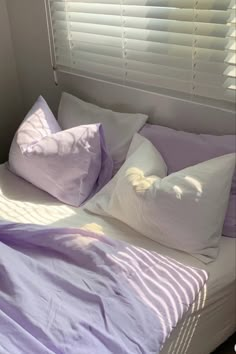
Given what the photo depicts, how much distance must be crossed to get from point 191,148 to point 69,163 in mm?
516

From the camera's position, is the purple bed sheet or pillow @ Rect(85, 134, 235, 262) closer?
the purple bed sheet

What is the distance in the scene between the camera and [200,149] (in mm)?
1713

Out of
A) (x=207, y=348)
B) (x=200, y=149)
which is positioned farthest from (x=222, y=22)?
(x=207, y=348)

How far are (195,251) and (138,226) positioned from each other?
0.71 feet

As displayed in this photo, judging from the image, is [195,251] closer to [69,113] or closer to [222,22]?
[222,22]

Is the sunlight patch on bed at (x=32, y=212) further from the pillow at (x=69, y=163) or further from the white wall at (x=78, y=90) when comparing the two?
the white wall at (x=78, y=90)

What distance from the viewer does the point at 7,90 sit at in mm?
2662

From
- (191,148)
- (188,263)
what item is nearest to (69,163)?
(191,148)

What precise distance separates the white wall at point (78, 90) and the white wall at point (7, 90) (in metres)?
0.04

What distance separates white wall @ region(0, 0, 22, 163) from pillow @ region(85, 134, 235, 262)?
50.6 inches

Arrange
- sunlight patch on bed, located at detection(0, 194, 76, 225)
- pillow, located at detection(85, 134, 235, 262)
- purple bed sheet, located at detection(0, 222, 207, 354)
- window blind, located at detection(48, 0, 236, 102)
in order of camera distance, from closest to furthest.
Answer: purple bed sheet, located at detection(0, 222, 207, 354) → pillow, located at detection(85, 134, 235, 262) → window blind, located at detection(48, 0, 236, 102) → sunlight patch on bed, located at detection(0, 194, 76, 225)

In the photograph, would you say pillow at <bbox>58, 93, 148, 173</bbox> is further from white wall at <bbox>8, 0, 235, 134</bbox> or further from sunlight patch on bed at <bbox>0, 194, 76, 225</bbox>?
sunlight patch on bed at <bbox>0, 194, 76, 225</bbox>

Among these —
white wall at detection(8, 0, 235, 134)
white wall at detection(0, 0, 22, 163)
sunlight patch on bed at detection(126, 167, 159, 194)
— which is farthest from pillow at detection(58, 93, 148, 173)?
white wall at detection(0, 0, 22, 163)

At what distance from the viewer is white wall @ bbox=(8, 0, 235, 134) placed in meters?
1.80
